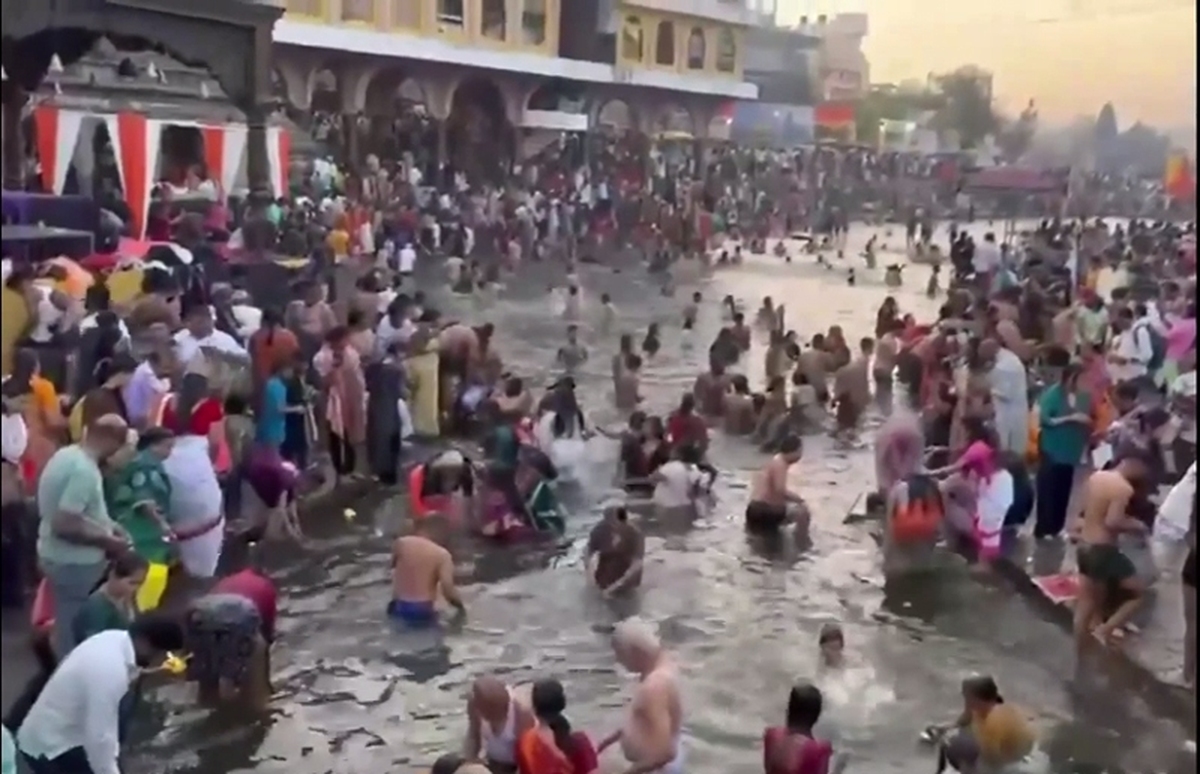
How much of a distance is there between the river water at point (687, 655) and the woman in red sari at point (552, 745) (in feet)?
3.59

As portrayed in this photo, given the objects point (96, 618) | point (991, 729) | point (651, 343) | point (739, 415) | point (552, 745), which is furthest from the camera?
point (651, 343)

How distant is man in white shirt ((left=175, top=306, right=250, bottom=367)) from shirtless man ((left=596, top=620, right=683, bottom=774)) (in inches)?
152

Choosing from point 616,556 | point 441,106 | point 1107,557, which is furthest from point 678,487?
point 441,106

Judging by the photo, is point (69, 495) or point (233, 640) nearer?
point (69, 495)

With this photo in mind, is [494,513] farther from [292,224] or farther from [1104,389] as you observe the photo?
[292,224]

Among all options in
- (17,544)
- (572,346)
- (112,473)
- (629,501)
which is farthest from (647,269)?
(17,544)

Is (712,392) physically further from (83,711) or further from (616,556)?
(83,711)

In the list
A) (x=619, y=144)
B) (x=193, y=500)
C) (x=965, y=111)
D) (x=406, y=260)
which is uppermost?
(x=965, y=111)

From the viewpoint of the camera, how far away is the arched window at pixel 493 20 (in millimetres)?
15323

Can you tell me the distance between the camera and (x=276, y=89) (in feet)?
A: 59.7

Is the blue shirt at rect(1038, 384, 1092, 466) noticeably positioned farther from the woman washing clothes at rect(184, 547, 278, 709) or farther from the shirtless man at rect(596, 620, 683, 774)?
the woman washing clothes at rect(184, 547, 278, 709)

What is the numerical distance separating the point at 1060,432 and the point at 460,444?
13.0 ft

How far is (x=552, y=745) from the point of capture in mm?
4930

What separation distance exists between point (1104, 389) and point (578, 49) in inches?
273
